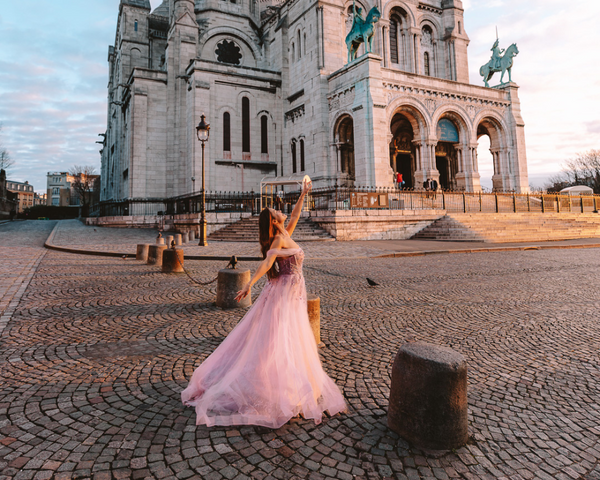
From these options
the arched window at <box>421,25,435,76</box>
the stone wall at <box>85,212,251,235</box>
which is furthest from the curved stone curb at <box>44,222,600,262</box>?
the arched window at <box>421,25,435,76</box>

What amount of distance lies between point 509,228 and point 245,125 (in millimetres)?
21123

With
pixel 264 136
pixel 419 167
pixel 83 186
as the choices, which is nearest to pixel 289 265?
pixel 419 167

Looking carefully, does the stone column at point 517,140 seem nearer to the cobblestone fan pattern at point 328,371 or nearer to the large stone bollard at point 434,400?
the cobblestone fan pattern at point 328,371

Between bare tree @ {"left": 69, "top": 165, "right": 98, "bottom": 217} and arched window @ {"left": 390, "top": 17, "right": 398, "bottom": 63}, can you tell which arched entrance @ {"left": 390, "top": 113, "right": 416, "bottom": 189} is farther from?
bare tree @ {"left": 69, "top": 165, "right": 98, "bottom": 217}

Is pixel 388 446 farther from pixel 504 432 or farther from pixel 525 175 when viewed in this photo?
pixel 525 175

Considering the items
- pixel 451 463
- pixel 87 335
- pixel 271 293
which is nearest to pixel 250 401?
pixel 271 293

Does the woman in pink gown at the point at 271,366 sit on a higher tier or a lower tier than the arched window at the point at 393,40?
lower

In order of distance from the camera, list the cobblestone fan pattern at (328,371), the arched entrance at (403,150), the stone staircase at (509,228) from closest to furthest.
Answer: the cobblestone fan pattern at (328,371)
the stone staircase at (509,228)
the arched entrance at (403,150)

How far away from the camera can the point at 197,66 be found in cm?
2662

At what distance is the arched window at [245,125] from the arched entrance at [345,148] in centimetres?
829

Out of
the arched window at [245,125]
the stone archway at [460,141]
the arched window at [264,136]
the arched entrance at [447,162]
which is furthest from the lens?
the arched window at [264,136]

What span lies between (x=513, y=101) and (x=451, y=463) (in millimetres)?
31722

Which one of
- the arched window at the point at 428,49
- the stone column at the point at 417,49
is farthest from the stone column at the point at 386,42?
the arched window at the point at 428,49

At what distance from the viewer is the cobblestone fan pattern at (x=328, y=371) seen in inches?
77.7
